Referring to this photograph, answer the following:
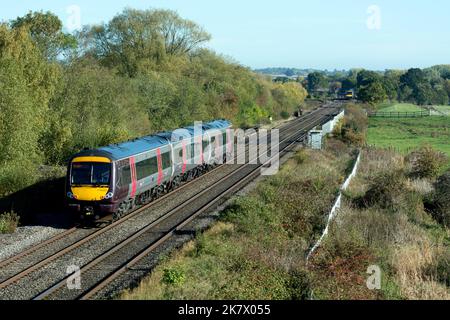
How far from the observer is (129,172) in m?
19.0

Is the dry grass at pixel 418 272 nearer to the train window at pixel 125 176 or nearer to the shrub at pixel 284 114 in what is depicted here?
the train window at pixel 125 176

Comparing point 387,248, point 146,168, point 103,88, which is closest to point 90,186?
point 146,168

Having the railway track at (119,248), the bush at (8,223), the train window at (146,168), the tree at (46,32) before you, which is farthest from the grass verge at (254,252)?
the tree at (46,32)

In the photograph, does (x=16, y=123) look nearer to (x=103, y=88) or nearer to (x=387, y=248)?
(x=103, y=88)

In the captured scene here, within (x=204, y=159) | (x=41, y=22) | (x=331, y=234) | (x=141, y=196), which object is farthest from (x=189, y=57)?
(x=331, y=234)

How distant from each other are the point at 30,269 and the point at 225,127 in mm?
21531

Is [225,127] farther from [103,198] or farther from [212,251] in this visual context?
[212,251]

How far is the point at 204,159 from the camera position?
28.9 metres

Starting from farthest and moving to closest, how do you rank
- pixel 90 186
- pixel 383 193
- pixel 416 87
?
1. pixel 416 87
2. pixel 383 193
3. pixel 90 186

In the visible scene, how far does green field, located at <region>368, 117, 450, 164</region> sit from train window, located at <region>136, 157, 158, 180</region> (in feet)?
87.9

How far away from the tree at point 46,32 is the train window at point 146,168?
714 inches

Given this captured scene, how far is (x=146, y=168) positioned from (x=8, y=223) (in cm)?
544

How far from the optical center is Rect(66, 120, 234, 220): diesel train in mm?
17656

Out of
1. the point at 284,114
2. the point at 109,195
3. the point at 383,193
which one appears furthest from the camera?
the point at 284,114
